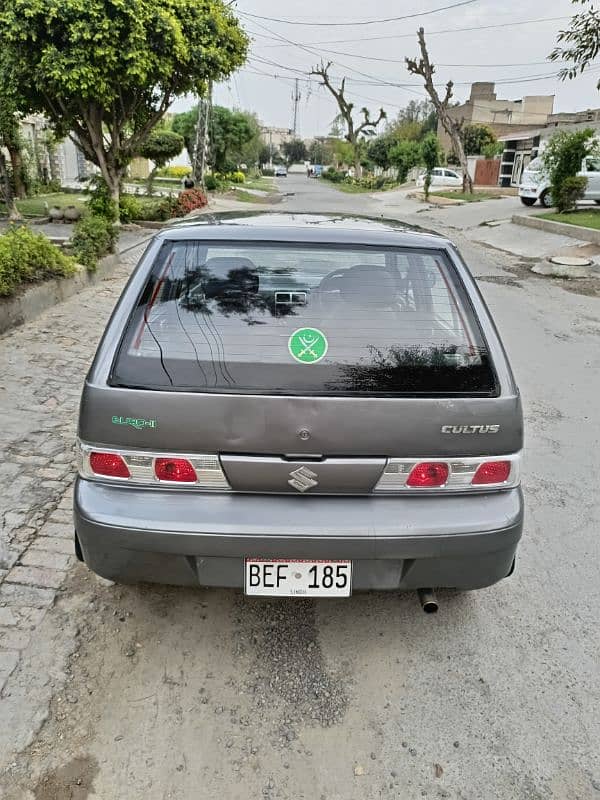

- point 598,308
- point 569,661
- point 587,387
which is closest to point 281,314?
point 569,661

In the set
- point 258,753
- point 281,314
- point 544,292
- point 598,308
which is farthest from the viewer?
point 544,292

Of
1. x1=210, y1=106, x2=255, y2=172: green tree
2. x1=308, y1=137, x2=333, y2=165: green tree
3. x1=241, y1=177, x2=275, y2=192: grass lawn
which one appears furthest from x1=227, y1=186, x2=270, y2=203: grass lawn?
x1=308, y1=137, x2=333, y2=165: green tree

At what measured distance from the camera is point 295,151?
12150 centimetres

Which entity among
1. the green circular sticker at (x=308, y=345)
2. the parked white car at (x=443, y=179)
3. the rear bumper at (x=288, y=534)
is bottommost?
the rear bumper at (x=288, y=534)

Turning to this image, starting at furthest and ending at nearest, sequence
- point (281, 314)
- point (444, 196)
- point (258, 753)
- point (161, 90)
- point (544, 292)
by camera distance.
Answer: point (444, 196) → point (161, 90) → point (544, 292) → point (281, 314) → point (258, 753)

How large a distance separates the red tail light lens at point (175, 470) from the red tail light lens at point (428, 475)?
802 mm

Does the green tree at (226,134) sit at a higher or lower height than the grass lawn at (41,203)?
higher

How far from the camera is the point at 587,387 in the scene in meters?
5.76

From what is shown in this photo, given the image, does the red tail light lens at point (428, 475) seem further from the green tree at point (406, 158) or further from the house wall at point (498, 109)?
the house wall at point (498, 109)

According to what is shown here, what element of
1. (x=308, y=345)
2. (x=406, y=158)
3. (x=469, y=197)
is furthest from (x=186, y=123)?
(x=308, y=345)

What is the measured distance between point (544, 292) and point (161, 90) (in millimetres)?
10480

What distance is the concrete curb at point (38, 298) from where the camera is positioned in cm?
652

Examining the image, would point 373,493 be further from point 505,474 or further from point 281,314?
point 281,314

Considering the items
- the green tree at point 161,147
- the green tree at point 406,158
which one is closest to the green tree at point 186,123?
the green tree at point 406,158
